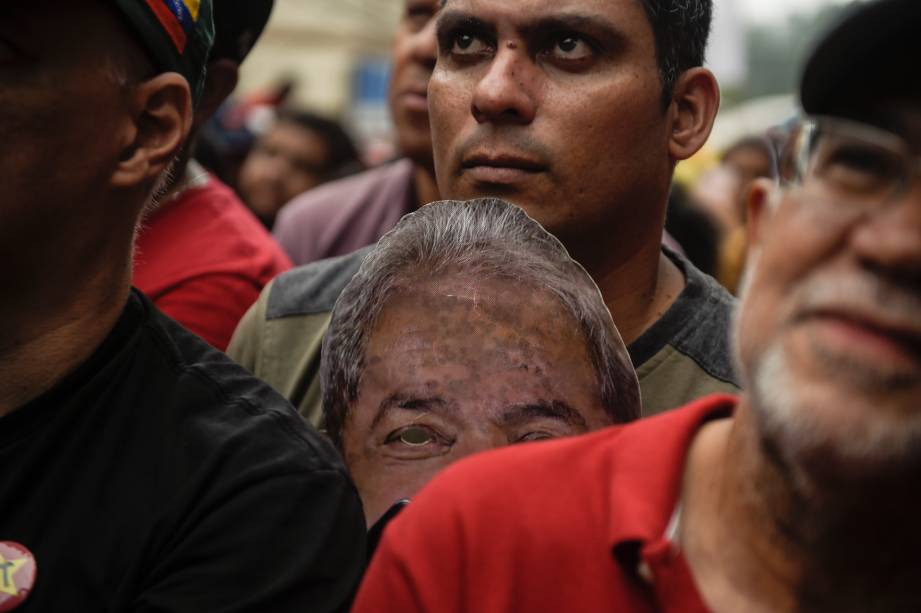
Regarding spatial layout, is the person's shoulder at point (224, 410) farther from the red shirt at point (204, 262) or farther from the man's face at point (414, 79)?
the man's face at point (414, 79)

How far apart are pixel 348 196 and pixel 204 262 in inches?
62.1

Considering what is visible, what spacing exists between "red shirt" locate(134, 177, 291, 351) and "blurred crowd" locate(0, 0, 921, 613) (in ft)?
0.65

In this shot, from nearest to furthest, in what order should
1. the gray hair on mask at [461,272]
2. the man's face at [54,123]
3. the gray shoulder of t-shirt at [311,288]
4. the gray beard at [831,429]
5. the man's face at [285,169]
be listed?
1. the gray beard at [831,429]
2. the man's face at [54,123]
3. the gray hair on mask at [461,272]
4. the gray shoulder of t-shirt at [311,288]
5. the man's face at [285,169]

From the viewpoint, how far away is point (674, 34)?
3.01m

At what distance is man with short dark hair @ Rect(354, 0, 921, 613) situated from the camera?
1628 mm

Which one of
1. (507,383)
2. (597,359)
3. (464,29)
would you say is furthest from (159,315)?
(464,29)

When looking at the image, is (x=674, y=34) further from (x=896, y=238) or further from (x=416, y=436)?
(x=896, y=238)

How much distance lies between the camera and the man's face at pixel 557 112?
283 cm

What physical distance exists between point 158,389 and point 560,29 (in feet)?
4.06

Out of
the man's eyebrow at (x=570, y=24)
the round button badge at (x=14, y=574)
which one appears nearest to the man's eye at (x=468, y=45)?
the man's eyebrow at (x=570, y=24)

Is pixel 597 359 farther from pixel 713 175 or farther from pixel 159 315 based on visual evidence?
pixel 713 175

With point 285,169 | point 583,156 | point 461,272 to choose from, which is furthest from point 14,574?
point 285,169

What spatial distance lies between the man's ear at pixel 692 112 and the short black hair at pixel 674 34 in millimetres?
31

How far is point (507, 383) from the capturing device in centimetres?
232
